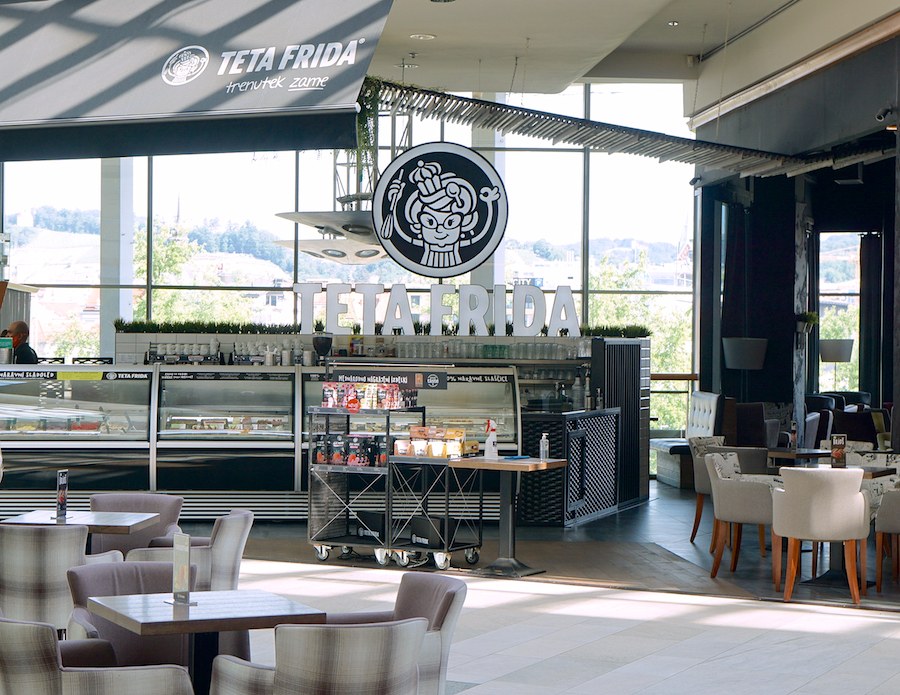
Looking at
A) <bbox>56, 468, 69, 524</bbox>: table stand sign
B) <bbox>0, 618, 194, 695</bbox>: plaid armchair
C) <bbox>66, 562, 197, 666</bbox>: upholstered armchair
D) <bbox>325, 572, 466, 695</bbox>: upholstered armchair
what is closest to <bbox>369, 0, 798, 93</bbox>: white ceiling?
<bbox>56, 468, 69, 524</bbox>: table stand sign

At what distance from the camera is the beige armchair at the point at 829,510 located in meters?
6.49

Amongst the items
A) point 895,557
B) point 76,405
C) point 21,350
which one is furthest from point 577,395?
point 21,350

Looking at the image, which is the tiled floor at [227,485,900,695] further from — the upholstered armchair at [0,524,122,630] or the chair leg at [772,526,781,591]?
the upholstered armchair at [0,524,122,630]

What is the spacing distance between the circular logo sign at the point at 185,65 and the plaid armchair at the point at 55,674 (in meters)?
2.95

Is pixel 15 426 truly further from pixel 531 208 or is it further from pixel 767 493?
pixel 531 208

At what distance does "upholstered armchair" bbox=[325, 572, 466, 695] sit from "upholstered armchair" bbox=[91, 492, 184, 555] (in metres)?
2.40

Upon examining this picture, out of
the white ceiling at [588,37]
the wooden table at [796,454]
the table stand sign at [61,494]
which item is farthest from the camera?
the white ceiling at [588,37]

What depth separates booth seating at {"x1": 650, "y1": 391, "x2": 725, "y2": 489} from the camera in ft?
41.0

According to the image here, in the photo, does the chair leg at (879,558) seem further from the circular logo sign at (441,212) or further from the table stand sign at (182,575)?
the table stand sign at (182,575)

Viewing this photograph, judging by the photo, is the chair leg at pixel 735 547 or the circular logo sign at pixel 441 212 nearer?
the chair leg at pixel 735 547

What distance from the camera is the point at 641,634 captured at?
5.68 meters

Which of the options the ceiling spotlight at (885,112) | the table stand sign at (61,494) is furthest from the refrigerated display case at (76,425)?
the ceiling spotlight at (885,112)

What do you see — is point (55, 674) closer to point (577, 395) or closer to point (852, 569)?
point (852, 569)

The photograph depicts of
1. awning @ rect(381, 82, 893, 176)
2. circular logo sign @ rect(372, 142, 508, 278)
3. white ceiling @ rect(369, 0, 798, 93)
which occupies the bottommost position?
circular logo sign @ rect(372, 142, 508, 278)
